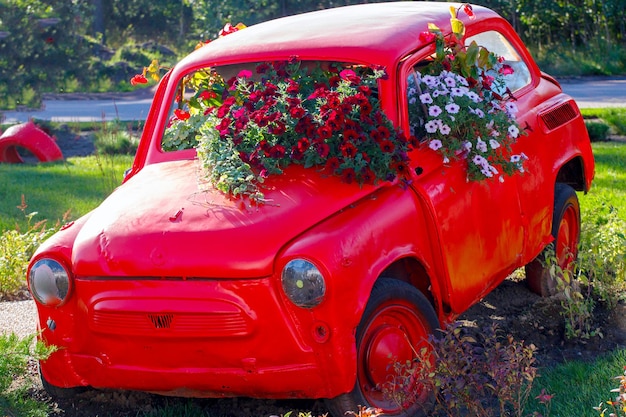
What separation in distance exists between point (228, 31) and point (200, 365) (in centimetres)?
278

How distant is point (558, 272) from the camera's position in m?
5.95

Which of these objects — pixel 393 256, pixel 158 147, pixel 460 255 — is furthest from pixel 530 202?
pixel 158 147

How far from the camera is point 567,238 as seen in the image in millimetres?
6668

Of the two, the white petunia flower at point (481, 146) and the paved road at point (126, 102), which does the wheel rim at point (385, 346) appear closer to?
the white petunia flower at point (481, 146)

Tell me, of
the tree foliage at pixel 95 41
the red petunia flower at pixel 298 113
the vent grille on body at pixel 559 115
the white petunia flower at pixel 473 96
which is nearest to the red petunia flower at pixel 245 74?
the red petunia flower at pixel 298 113

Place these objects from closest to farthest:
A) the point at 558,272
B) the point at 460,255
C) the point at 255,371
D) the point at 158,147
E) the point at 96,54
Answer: the point at 255,371 → the point at 460,255 → the point at 158,147 → the point at 558,272 → the point at 96,54

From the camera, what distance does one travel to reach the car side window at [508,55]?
615 cm

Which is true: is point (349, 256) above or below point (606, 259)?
above

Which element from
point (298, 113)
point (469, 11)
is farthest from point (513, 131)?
point (298, 113)

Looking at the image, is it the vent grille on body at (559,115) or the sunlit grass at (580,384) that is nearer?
the sunlit grass at (580,384)

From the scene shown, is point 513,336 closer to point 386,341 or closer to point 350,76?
point 386,341

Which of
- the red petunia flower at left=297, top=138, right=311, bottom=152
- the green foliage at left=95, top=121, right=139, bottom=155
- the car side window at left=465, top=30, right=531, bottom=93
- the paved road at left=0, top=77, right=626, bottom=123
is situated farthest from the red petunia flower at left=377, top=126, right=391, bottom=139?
the paved road at left=0, top=77, right=626, bottom=123

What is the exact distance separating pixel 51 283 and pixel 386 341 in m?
1.54

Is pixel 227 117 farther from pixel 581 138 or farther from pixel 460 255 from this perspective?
pixel 581 138
